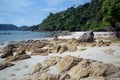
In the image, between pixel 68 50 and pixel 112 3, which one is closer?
pixel 68 50

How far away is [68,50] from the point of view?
1958cm

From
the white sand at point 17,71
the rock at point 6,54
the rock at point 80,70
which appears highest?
the rock at point 80,70

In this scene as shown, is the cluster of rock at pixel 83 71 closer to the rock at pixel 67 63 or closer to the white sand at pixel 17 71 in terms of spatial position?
Result: the rock at pixel 67 63

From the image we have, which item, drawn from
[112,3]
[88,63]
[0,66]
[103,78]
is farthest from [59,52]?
[112,3]

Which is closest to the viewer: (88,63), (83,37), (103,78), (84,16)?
(103,78)

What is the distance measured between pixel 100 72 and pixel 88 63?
1053 mm

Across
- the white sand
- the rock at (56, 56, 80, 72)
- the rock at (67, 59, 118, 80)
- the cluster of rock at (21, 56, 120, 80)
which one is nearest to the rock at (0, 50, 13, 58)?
the white sand

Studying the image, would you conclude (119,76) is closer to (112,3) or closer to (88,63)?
(88,63)

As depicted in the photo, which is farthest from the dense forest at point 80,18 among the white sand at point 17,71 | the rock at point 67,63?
the rock at point 67,63

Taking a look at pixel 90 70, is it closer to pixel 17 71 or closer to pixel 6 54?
pixel 17 71

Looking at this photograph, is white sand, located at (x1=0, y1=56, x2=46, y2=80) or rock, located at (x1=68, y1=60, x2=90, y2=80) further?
white sand, located at (x1=0, y1=56, x2=46, y2=80)

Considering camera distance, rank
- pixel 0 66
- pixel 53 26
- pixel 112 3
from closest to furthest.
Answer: pixel 0 66 < pixel 112 3 < pixel 53 26

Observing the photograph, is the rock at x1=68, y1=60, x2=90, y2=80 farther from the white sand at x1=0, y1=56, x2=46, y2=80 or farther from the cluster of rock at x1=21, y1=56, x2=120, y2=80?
the white sand at x1=0, y1=56, x2=46, y2=80

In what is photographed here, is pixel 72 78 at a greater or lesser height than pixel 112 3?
lesser
